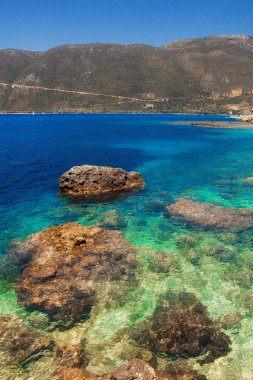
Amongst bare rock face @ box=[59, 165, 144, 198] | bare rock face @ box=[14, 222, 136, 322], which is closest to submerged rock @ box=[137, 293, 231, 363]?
bare rock face @ box=[14, 222, 136, 322]

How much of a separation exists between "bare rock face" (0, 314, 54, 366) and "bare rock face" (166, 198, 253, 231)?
597 inches

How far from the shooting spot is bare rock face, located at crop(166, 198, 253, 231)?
24.5 metres

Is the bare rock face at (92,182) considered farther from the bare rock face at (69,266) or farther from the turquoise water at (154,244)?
the bare rock face at (69,266)

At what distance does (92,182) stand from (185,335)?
934 inches

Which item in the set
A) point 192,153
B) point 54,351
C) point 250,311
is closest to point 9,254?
point 54,351

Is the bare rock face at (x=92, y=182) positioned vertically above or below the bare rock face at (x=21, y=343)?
above

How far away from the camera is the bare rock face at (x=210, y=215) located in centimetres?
2452

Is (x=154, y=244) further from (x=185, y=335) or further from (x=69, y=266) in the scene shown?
(x=185, y=335)

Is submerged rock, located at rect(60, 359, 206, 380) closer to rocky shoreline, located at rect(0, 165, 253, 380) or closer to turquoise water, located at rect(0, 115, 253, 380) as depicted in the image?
rocky shoreline, located at rect(0, 165, 253, 380)

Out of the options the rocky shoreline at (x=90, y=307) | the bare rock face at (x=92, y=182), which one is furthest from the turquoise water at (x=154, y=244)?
the bare rock face at (x=92, y=182)

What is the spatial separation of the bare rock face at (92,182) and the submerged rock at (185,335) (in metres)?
20.5

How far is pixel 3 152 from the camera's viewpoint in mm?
61469

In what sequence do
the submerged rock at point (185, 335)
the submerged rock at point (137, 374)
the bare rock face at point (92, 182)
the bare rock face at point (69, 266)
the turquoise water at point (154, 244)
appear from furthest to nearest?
the bare rock face at point (92, 182)
the bare rock face at point (69, 266)
the turquoise water at point (154, 244)
the submerged rock at point (185, 335)
the submerged rock at point (137, 374)

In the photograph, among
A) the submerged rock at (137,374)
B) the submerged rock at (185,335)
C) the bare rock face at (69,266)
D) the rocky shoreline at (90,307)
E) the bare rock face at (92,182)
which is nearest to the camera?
the submerged rock at (137,374)
